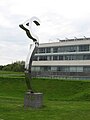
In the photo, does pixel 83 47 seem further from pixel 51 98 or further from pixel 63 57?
pixel 51 98

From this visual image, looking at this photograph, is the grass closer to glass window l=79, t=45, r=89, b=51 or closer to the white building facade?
the white building facade

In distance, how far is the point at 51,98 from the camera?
95.7 feet

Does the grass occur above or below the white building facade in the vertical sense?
below

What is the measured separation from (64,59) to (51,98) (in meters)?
41.1

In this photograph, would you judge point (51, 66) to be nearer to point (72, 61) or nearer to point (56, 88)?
point (72, 61)

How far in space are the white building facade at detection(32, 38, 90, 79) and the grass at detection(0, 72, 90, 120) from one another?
69.3 feet

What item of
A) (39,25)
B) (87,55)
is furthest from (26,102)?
(87,55)

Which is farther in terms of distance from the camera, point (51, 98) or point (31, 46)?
point (51, 98)

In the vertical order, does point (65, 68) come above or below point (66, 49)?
below

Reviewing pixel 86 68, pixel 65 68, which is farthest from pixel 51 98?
pixel 65 68

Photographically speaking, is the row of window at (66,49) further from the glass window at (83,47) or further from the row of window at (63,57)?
the row of window at (63,57)

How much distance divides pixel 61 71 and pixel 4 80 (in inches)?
1082

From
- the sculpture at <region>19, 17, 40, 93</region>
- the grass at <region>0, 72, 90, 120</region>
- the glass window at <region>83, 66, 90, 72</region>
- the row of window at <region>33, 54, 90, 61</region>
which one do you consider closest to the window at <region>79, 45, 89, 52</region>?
the row of window at <region>33, 54, 90, 61</region>

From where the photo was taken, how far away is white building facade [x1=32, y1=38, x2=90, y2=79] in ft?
211
